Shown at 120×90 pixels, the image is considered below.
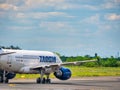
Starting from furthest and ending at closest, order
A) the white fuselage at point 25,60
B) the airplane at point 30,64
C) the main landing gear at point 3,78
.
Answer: the main landing gear at point 3,78 < the airplane at point 30,64 < the white fuselage at point 25,60

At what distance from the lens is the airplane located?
5656 centimetres

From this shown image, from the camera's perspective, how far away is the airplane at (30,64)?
5656cm

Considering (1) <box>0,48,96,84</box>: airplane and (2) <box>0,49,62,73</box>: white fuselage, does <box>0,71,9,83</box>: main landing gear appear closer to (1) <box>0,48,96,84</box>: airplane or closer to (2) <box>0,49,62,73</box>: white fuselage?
(1) <box>0,48,96,84</box>: airplane

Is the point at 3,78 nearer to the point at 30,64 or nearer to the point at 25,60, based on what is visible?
the point at 25,60

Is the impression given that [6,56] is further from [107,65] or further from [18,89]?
[107,65]

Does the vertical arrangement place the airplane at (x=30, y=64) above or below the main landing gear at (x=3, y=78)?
above

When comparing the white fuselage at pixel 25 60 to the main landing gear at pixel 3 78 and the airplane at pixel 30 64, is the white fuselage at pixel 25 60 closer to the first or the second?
the airplane at pixel 30 64

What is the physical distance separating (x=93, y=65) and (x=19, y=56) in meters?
94.4

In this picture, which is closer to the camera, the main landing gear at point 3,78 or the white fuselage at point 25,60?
the white fuselage at point 25,60

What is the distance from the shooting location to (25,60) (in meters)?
58.5

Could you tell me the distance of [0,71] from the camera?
58.3 m

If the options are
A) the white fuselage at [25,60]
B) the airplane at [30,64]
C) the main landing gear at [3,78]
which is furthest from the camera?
the main landing gear at [3,78]

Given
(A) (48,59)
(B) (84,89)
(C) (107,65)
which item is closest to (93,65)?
(C) (107,65)

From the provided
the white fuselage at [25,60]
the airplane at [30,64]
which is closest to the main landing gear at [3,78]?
the airplane at [30,64]
